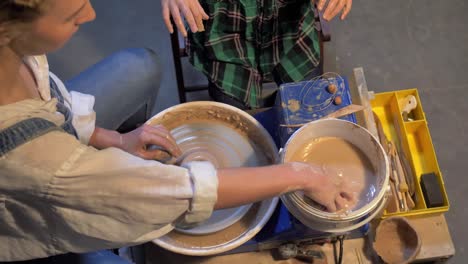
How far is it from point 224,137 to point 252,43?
31 centimetres

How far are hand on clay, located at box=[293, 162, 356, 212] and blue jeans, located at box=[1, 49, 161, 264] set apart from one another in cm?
65

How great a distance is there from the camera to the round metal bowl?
50.4 inches

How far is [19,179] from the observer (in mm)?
774

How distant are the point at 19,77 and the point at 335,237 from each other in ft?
2.81

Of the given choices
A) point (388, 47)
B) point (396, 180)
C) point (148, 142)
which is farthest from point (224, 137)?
point (388, 47)

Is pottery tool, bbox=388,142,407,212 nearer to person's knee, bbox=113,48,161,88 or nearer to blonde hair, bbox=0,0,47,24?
person's knee, bbox=113,48,161,88

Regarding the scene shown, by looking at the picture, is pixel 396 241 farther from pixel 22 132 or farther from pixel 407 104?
pixel 22 132

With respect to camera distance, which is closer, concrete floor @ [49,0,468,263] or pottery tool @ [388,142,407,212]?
pottery tool @ [388,142,407,212]

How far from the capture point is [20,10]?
28.1 inches

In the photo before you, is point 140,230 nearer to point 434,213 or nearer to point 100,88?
point 100,88

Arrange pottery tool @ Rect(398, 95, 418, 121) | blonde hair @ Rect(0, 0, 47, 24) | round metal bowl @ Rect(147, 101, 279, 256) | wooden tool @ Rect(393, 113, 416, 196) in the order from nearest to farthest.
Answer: blonde hair @ Rect(0, 0, 47, 24)
round metal bowl @ Rect(147, 101, 279, 256)
wooden tool @ Rect(393, 113, 416, 196)
pottery tool @ Rect(398, 95, 418, 121)

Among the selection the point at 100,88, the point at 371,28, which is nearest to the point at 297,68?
the point at 100,88

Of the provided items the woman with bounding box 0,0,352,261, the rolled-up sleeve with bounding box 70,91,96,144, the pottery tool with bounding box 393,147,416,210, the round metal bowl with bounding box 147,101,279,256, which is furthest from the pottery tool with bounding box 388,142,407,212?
the rolled-up sleeve with bounding box 70,91,96,144

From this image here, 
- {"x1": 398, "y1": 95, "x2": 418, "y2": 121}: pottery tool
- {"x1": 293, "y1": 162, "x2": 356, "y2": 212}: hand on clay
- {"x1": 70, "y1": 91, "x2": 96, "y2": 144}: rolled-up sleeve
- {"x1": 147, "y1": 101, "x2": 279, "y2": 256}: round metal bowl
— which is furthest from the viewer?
{"x1": 398, "y1": 95, "x2": 418, "y2": 121}: pottery tool
